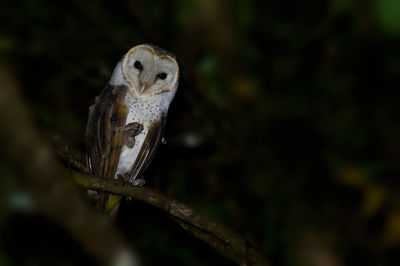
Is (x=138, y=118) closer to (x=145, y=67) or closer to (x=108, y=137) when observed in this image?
(x=108, y=137)

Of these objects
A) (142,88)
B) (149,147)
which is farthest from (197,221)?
(142,88)

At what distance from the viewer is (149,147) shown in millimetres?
3283

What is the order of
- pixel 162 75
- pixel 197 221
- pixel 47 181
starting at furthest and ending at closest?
pixel 162 75
pixel 197 221
pixel 47 181

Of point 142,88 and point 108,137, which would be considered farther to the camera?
point 142,88

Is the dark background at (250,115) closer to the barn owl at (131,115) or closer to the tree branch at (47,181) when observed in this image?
the barn owl at (131,115)

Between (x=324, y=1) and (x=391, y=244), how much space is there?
8.10ft

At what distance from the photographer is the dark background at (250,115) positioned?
418 centimetres

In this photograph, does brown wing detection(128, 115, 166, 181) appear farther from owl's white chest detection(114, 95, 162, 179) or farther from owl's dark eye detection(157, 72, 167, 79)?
owl's dark eye detection(157, 72, 167, 79)

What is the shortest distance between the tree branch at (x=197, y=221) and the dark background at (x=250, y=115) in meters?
1.41

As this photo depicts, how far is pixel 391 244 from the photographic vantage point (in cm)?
496

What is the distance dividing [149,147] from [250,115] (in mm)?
2293

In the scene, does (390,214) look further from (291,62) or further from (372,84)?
(291,62)

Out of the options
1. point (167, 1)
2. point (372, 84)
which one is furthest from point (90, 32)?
point (372, 84)

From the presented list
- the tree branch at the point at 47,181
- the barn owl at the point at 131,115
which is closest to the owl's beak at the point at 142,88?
the barn owl at the point at 131,115
